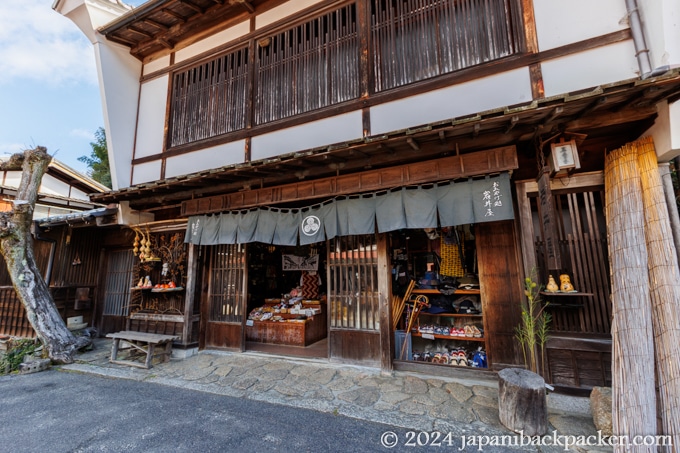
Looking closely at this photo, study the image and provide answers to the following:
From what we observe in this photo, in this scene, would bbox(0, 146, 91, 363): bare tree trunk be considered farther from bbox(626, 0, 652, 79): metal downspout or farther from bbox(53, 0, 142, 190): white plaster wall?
bbox(626, 0, 652, 79): metal downspout

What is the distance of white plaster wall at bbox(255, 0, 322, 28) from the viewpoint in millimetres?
6863

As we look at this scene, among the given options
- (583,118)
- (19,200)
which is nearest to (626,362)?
(583,118)

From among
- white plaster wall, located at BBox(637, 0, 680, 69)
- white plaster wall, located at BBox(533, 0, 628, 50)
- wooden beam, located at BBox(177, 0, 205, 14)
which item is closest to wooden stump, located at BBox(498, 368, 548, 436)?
white plaster wall, located at BBox(637, 0, 680, 69)

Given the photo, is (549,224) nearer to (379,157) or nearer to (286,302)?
(379,157)

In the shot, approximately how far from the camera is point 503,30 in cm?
513

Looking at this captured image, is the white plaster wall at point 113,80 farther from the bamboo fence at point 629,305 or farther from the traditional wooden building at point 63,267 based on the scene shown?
the bamboo fence at point 629,305

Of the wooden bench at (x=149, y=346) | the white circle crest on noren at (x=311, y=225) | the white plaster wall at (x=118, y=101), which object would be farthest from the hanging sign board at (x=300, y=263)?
the white plaster wall at (x=118, y=101)

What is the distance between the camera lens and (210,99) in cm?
789

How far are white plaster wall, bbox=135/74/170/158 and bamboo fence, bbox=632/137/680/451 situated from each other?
33.9 feet

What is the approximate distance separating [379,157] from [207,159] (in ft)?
15.5

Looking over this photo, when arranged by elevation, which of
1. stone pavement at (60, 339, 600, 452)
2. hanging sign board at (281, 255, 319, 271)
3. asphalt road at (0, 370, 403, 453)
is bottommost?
asphalt road at (0, 370, 403, 453)

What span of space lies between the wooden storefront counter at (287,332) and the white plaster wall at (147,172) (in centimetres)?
504

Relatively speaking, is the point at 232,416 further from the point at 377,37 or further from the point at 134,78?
the point at 134,78

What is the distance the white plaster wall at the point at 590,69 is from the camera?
13.9 feet
